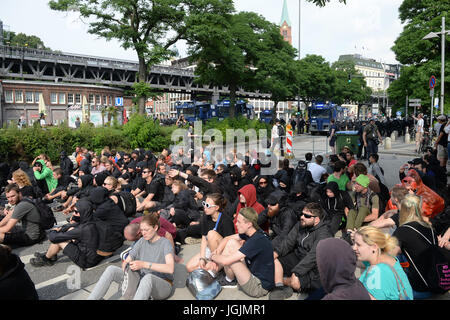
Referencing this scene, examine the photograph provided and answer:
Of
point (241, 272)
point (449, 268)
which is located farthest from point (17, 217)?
point (449, 268)

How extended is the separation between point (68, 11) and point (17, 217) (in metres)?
19.9

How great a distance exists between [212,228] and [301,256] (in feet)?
4.66

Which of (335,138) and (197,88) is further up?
(197,88)

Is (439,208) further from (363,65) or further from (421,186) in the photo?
(363,65)

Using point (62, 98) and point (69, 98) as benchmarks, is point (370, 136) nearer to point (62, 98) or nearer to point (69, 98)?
point (62, 98)

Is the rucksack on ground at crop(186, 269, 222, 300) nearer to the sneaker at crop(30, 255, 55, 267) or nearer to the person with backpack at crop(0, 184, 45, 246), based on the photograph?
the sneaker at crop(30, 255, 55, 267)

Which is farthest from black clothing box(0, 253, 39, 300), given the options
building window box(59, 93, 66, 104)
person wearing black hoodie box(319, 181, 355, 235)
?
building window box(59, 93, 66, 104)

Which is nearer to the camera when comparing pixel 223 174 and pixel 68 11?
pixel 223 174

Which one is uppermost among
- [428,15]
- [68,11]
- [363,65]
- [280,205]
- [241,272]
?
[363,65]

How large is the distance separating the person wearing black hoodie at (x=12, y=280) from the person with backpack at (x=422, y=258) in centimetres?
380

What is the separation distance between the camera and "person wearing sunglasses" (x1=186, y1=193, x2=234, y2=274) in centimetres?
513

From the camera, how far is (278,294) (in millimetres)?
4465

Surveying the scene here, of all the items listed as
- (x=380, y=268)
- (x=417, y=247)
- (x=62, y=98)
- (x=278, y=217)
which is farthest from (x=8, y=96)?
(x=380, y=268)
